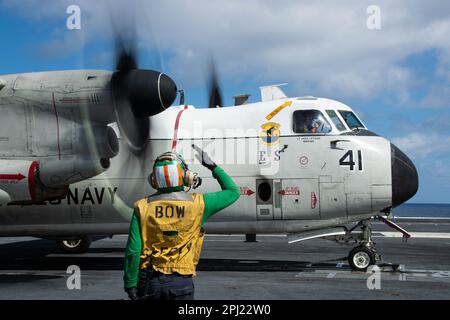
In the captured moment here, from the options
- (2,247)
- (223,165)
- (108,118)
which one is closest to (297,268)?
(223,165)

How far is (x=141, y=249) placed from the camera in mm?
5488

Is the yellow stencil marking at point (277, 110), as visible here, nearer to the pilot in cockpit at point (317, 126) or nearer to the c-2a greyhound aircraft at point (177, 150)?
the c-2a greyhound aircraft at point (177, 150)

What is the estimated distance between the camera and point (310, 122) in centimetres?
1552

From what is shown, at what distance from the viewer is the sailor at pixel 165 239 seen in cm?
540

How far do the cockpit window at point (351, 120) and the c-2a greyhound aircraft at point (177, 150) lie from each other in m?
0.04

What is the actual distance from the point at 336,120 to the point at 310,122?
754 mm

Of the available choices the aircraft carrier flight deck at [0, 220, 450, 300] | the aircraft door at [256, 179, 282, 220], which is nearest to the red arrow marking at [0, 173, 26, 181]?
the aircraft carrier flight deck at [0, 220, 450, 300]

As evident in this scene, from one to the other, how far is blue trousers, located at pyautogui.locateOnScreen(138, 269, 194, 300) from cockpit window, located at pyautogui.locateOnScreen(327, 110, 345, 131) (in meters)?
10.8

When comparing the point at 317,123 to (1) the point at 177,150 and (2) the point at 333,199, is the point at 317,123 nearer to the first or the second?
(2) the point at 333,199

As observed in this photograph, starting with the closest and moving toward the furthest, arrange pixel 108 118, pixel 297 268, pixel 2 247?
pixel 108 118
pixel 297 268
pixel 2 247

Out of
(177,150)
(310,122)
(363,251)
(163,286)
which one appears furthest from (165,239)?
(363,251)

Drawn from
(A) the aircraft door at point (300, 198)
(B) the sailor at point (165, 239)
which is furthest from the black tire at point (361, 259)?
(B) the sailor at point (165, 239)
